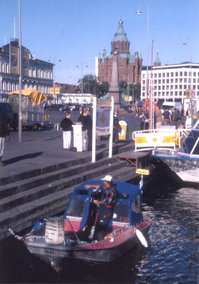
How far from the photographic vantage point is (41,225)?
399 inches

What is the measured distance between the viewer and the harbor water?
932 cm

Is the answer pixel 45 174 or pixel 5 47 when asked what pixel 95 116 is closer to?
pixel 45 174

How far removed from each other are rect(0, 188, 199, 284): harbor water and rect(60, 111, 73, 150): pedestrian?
831 centimetres

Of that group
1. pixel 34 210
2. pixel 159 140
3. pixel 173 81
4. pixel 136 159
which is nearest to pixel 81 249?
pixel 34 210

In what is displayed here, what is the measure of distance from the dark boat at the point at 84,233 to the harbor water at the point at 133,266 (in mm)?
259

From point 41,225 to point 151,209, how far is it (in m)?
6.26

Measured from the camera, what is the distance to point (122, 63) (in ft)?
475

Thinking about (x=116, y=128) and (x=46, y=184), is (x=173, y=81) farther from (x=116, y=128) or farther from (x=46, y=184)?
(x=46, y=184)

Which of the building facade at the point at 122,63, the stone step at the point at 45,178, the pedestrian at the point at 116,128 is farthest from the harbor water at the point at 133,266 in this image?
the building facade at the point at 122,63

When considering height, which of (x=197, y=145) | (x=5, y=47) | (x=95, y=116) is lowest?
(x=197, y=145)

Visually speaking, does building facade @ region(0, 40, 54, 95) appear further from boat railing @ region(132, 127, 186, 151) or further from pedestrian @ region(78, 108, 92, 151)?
boat railing @ region(132, 127, 186, 151)

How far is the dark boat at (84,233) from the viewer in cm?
938

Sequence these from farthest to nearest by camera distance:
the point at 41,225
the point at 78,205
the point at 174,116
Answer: the point at 174,116 → the point at 78,205 → the point at 41,225

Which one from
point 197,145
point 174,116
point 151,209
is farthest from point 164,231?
point 174,116
